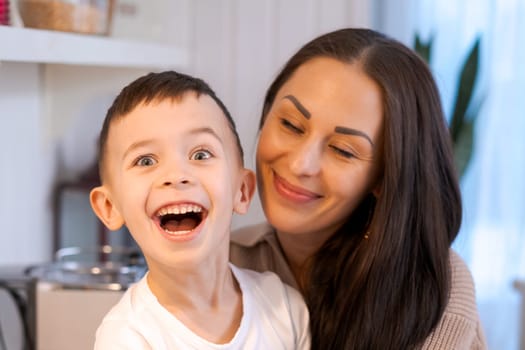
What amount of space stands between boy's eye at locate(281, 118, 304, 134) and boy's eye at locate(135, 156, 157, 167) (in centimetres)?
33

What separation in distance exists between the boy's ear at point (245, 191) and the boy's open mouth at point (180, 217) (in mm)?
107

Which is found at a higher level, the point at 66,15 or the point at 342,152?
the point at 66,15

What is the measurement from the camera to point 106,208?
1.12m

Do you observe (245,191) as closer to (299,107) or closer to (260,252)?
(299,107)

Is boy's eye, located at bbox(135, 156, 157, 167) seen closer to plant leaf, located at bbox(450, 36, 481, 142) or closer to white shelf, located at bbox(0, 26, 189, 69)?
white shelf, located at bbox(0, 26, 189, 69)

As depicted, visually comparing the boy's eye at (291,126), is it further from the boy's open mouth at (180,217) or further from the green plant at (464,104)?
the green plant at (464,104)

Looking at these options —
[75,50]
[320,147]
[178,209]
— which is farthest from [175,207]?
[75,50]

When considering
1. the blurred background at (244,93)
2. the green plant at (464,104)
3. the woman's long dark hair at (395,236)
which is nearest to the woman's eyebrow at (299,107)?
the woman's long dark hair at (395,236)

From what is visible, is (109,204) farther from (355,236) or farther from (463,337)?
(463,337)

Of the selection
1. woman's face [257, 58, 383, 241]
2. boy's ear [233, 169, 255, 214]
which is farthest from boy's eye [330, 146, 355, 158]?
boy's ear [233, 169, 255, 214]

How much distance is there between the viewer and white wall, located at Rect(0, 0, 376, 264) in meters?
1.93

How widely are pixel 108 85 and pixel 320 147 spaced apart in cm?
113

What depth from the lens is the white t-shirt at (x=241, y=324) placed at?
1.04 metres

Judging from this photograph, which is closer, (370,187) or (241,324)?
(241,324)
